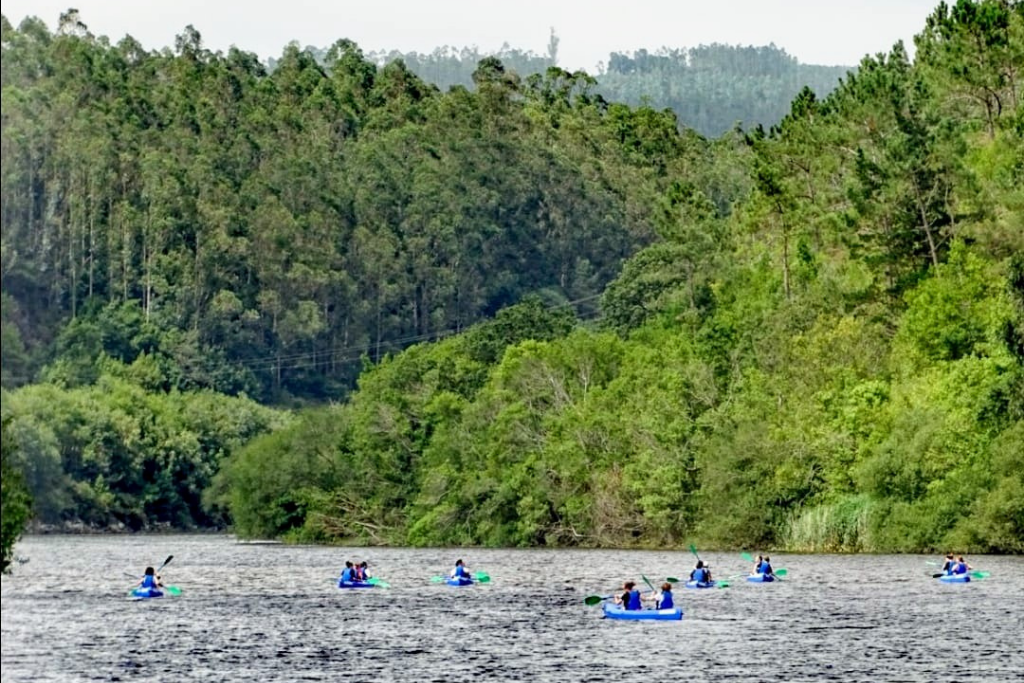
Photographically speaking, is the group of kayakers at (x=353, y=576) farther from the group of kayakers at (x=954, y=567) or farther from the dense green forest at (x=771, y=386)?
the group of kayakers at (x=954, y=567)

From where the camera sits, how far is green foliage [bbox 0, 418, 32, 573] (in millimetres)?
12619

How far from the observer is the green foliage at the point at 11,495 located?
12.6 meters

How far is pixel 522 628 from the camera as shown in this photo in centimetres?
5406

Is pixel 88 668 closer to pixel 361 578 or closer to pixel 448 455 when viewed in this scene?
pixel 361 578

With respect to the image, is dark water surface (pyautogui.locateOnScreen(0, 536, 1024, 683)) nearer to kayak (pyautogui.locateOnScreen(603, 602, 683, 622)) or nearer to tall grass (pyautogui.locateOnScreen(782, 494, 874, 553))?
kayak (pyautogui.locateOnScreen(603, 602, 683, 622))

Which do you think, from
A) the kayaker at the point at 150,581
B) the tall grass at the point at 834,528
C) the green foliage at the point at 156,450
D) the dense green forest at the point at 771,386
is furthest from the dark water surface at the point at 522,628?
the green foliage at the point at 156,450

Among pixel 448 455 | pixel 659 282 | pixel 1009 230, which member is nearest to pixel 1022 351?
pixel 1009 230

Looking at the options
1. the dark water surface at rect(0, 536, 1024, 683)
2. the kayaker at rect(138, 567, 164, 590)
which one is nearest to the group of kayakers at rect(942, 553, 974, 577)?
the dark water surface at rect(0, 536, 1024, 683)

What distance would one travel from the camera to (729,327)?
393 feet

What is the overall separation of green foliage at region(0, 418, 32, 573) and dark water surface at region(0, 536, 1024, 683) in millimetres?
1846

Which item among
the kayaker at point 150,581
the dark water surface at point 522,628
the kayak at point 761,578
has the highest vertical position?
the kayak at point 761,578

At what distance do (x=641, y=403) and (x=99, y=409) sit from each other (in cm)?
4690

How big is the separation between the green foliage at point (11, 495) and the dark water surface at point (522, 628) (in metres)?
1.85

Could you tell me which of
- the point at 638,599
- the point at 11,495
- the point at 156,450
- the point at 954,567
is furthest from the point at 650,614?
the point at 156,450
